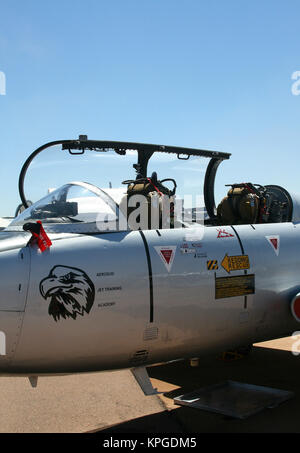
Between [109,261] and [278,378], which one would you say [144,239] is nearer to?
[109,261]

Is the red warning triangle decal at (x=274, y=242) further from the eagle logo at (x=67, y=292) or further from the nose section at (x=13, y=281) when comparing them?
the nose section at (x=13, y=281)

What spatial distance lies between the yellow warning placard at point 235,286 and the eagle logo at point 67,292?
141 cm

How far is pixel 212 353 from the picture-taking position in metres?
4.99

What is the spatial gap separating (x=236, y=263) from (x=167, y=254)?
864 millimetres

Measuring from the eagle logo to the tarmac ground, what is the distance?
1242mm

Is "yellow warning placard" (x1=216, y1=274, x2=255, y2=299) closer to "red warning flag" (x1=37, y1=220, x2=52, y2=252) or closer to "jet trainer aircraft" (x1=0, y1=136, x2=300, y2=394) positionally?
"jet trainer aircraft" (x1=0, y1=136, x2=300, y2=394)

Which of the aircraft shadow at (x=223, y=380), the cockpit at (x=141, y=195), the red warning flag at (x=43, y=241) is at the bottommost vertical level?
the aircraft shadow at (x=223, y=380)

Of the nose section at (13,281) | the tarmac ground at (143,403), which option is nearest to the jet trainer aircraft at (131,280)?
the nose section at (13,281)

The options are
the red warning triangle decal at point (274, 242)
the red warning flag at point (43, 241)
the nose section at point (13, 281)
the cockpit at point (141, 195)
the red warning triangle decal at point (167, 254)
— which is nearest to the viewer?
the nose section at point (13, 281)

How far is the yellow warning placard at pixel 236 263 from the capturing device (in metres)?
4.81

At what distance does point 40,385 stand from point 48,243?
125 inches

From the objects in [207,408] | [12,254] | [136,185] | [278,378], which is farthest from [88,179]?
[278,378]

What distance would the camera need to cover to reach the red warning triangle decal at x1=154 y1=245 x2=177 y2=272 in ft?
14.6

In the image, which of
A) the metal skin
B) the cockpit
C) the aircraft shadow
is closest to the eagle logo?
the metal skin
